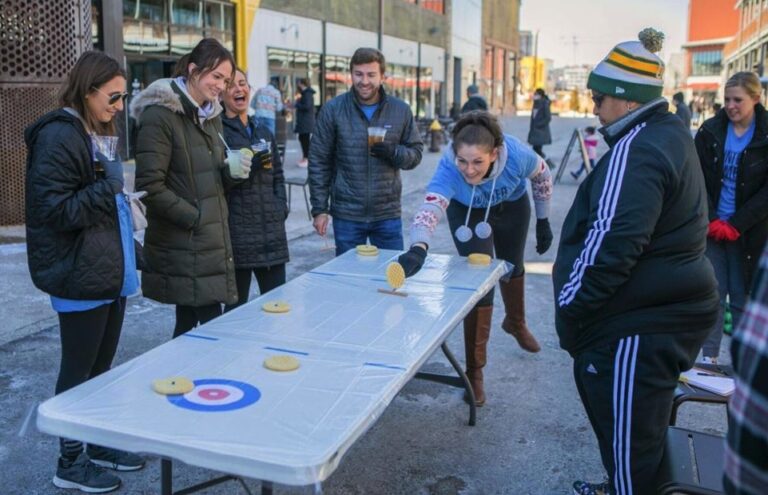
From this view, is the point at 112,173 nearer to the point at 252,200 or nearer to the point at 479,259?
the point at 252,200

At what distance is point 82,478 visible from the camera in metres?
3.19

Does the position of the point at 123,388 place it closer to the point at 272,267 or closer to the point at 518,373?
the point at 272,267

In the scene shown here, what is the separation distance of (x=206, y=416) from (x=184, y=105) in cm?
183

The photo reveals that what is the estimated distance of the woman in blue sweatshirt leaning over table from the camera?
3.73 metres

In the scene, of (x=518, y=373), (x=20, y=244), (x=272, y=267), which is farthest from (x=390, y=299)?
(x=20, y=244)

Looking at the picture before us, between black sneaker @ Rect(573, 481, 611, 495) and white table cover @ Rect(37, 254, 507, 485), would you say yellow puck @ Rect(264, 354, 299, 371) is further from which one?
black sneaker @ Rect(573, 481, 611, 495)

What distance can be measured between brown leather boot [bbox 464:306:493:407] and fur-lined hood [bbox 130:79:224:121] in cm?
176

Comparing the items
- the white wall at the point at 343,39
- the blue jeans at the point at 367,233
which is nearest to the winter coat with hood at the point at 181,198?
the blue jeans at the point at 367,233

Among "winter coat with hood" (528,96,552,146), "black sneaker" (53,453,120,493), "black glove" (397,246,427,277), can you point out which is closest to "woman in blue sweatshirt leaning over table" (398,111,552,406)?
"black glove" (397,246,427,277)

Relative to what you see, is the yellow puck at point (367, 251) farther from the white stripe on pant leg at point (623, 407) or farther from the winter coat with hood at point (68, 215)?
the white stripe on pant leg at point (623, 407)

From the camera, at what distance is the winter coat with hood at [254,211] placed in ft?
13.7

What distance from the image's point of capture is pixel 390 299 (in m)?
3.41

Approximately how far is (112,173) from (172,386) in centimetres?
114

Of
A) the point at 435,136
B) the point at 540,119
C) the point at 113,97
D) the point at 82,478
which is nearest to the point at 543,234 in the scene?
the point at 113,97
